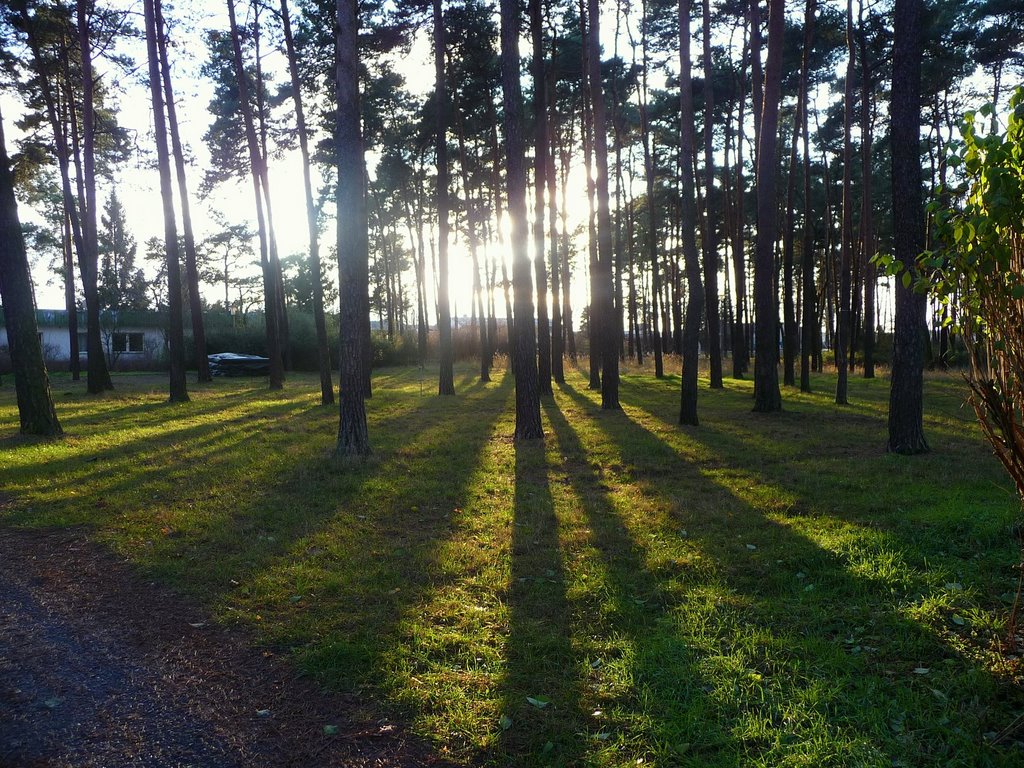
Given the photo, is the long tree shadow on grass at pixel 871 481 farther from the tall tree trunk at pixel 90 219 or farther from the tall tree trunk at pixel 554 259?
the tall tree trunk at pixel 90 219

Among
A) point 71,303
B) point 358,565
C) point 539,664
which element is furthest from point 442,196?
point 71,303

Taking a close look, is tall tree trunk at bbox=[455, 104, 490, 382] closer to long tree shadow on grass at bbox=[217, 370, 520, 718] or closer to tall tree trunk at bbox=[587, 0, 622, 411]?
tall tree trunk at bbox=[587, 0, 622, 411]

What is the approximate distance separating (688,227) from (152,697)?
1154cm

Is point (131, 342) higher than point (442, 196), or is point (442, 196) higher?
point (442, 196)

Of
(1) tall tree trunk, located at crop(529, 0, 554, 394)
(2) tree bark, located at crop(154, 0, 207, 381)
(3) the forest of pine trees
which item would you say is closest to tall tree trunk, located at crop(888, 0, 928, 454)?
(3) the forest of pine trees

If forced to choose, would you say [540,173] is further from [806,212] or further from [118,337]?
[118,337]

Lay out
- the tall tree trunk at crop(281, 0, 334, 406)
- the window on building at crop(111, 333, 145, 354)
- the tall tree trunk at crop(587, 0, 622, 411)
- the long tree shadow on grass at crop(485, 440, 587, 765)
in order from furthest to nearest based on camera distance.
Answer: the window on building at crop(111, 333, 145, 354), the tall tree trunk at crop(281, 0, 334, 406), the tall tree trunk at crop(587, 0, 622, 411), the long tree shadow on grass at crop(485, 440, 587, 765)

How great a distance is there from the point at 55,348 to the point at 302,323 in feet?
50.1

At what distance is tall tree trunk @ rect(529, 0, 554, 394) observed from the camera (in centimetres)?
1475

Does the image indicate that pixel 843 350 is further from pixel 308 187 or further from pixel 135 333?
pixel 135 333

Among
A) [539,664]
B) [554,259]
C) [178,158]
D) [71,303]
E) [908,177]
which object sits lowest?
[539,664]

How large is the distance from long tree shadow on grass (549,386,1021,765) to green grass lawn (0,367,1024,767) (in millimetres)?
15

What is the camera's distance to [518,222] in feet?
34.4

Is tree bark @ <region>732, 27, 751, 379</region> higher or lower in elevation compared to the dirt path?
higher
